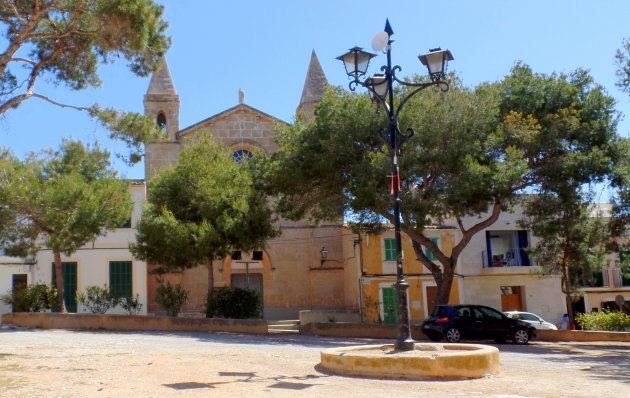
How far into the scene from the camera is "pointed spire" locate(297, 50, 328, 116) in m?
33.4

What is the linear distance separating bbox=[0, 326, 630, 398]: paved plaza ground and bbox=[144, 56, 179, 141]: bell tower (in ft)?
55.1

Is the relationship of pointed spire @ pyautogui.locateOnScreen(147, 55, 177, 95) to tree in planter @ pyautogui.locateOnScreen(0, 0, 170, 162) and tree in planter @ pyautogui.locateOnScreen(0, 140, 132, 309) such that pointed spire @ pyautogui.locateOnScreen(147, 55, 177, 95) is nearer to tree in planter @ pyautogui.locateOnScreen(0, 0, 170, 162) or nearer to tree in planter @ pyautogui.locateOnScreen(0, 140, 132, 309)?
tree in planter @ pyautogui.locateOnScreen(0, 140, 132, 309)

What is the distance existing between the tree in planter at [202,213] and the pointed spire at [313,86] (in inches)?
390

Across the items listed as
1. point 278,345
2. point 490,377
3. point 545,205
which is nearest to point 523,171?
point 545,205

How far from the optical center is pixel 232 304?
75.6ft

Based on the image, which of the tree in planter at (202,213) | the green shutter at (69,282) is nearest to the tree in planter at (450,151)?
the tree in planter at (202,213)

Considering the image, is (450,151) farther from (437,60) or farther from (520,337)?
(437,60)

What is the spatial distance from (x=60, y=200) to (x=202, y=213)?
443cm

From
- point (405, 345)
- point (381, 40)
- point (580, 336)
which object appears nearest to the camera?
point (405, 345)

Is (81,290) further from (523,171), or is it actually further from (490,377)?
(490,377)

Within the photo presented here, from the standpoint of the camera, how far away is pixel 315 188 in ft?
72.1

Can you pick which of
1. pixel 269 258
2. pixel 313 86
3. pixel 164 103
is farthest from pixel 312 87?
pixel 269 258

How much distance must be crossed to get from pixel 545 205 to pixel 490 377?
11.2 meters

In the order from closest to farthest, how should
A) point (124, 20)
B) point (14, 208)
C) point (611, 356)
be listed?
point (124, 20)
point (611, 356)
point (14, 208)
